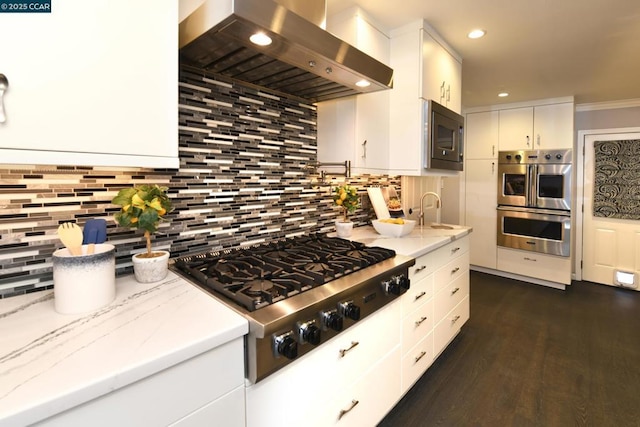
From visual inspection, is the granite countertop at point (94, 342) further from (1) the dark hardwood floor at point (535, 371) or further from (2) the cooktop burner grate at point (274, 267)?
(1) the dark hardwood floor at point (535, 371)

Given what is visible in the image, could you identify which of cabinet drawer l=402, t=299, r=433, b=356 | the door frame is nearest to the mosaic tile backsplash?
cabinet drawer l=402, t=299, r=433, b=356

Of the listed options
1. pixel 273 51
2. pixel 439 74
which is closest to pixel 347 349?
pixel 273 51

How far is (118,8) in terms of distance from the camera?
2.94 feet

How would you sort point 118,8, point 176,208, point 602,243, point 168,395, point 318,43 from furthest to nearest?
1. point 602,243
2. point 176,208
3. point 318,43
4. point 118,8
5. point 168,395

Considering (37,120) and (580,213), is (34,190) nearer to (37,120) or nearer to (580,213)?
(37,120)

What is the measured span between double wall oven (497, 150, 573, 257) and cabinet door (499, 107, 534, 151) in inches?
4.1

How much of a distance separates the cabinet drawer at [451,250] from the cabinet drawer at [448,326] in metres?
0.41

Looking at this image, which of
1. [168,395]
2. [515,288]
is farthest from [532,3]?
[515,288]

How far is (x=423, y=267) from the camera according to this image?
182 cm

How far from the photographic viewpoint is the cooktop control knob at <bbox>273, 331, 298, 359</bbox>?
0.92 meters

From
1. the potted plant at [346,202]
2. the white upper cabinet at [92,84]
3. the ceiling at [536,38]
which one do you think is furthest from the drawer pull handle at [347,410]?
the ceiling at [536,38]

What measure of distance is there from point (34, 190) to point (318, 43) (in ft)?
3.71

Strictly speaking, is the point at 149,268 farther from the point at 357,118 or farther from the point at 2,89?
the point at 357,118

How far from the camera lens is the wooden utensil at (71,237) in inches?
36.7
